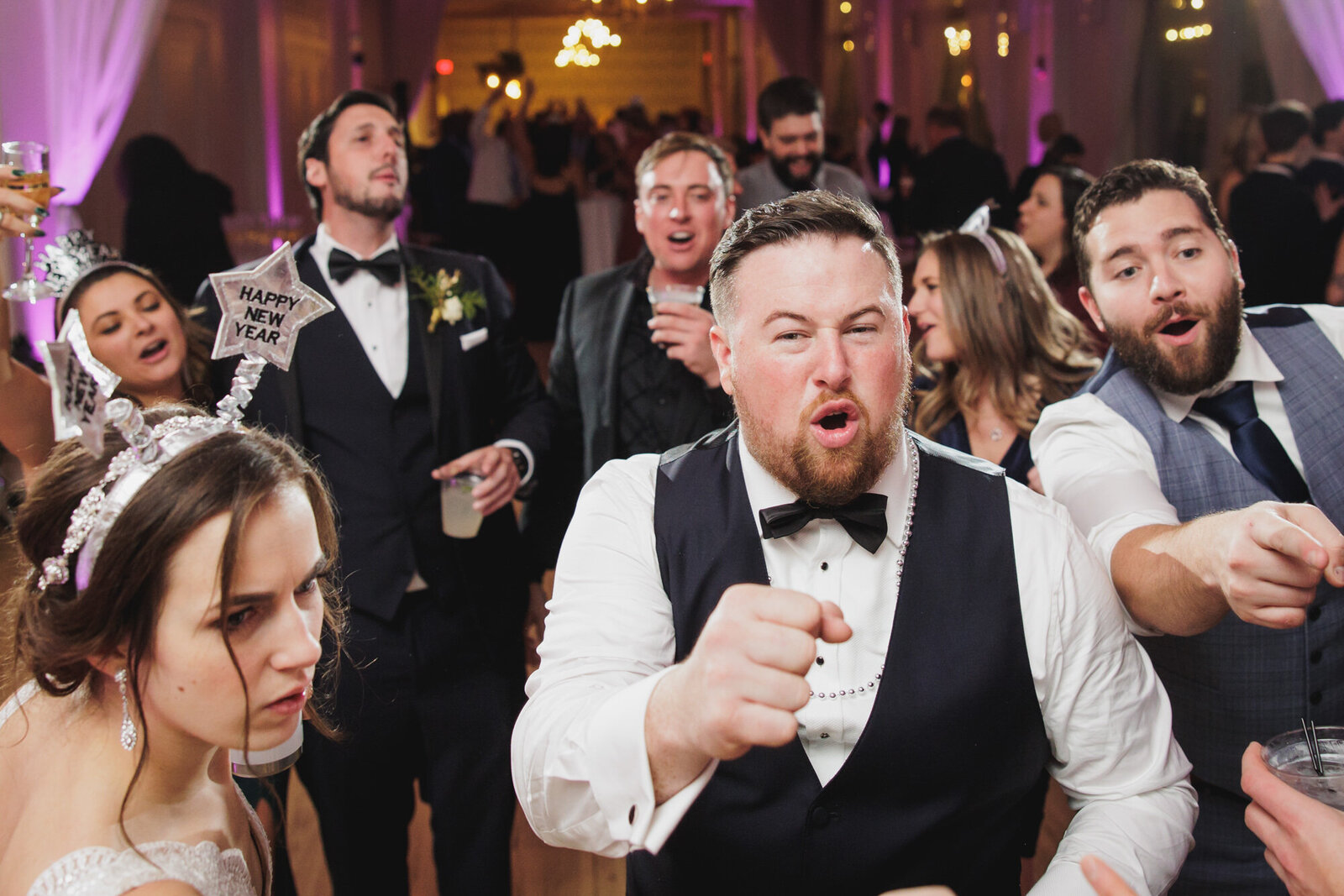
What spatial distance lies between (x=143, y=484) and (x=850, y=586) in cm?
88

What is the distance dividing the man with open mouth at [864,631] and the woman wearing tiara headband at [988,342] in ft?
3.95

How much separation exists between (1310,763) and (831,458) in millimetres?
643

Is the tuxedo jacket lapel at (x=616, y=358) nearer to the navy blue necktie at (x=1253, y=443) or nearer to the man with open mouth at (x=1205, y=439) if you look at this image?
the man with open mouth at (x=1205, y=439)

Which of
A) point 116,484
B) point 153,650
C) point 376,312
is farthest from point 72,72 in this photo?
point 153,650

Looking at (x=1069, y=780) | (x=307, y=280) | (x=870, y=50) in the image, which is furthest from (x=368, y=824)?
(x=870, y=50)

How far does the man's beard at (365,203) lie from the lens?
2586 millimetres

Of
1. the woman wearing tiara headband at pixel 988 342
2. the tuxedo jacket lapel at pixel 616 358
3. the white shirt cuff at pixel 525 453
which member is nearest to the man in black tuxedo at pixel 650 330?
the tuxedo jacket lapel at pixel 616 358

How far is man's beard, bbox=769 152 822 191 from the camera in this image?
401 cm

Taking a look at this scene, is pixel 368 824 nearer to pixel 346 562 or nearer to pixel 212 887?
pixel 346 562

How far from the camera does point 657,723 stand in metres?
1.04

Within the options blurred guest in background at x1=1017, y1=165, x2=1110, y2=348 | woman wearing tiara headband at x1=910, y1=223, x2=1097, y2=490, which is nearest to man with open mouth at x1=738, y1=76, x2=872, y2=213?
blurred guest in background at x1=1017, y1=165, x2=1110, y2=348

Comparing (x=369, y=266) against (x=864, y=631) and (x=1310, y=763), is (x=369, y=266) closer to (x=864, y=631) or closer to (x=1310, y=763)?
(x=864, y=631)

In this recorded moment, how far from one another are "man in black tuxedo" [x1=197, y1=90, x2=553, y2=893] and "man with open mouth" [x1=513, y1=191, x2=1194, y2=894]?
39.6 inches

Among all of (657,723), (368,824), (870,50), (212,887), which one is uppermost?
(870,50)
